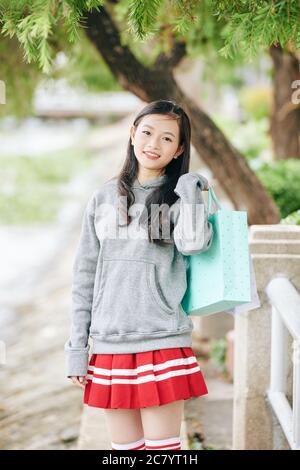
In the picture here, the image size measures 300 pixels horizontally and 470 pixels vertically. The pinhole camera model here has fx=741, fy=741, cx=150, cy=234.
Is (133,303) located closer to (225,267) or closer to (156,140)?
(225,267)

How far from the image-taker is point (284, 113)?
292 inches

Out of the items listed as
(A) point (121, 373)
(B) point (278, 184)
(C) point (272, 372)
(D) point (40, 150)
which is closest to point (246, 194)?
(B) point (278, 184)

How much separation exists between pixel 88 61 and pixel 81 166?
596 inches

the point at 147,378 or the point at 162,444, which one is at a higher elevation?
the point at 147,378

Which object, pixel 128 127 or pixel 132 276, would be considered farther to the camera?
pixel 128 127

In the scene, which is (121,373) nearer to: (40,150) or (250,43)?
(250,43)

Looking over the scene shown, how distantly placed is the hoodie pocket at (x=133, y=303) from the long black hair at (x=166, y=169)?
0.41 ft

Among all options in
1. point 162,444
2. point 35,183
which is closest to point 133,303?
point 162,444

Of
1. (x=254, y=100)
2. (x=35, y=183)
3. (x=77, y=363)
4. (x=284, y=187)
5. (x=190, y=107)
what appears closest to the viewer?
(x=77, y=363)

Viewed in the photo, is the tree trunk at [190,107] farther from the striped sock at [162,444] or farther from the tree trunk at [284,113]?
the striped sock at [162,444]

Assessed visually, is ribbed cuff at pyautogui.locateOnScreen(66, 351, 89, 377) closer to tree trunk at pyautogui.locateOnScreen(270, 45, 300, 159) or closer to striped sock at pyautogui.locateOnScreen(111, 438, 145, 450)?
striped sock at pyautogui.locateOnScreen(111, 438, 145, 450)

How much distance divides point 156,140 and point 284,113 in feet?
16.8

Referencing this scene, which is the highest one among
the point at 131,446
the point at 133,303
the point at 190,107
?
the point at 190,107

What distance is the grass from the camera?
15273 mm
